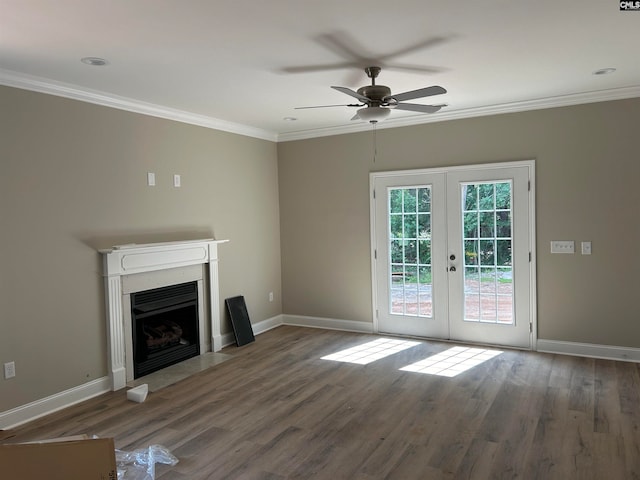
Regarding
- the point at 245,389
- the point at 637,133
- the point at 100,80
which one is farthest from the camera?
the point at 637,133

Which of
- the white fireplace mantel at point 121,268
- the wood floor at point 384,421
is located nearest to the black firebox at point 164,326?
the white fireplace mantel at point 121,268

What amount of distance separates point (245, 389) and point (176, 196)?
7.13 ft

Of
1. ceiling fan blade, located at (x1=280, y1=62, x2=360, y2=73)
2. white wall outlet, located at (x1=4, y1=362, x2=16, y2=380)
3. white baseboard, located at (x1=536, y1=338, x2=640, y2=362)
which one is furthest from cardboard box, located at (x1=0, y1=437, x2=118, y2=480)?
white baseboard, located at (x1=536, y1=338, x2=640, y2=362)

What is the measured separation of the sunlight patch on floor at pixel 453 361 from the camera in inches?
181

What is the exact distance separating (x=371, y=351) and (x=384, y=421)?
177cm

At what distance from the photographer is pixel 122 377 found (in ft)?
14.3

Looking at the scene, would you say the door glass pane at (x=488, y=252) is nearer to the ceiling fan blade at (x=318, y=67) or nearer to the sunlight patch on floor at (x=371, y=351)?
the sunlight patch on floor at (x=371, y=351)

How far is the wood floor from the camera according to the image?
2898 mm

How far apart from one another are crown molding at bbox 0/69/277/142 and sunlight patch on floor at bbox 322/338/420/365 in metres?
2.98

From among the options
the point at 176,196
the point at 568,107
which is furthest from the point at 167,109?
the point at 568,107

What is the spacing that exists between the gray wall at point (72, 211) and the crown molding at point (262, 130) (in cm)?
8

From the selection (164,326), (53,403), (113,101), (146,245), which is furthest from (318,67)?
(53,403)

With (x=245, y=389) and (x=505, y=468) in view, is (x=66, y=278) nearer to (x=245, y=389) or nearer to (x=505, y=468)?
(x=245, y=389)

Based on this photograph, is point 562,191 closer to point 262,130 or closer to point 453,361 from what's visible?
point 453,361
